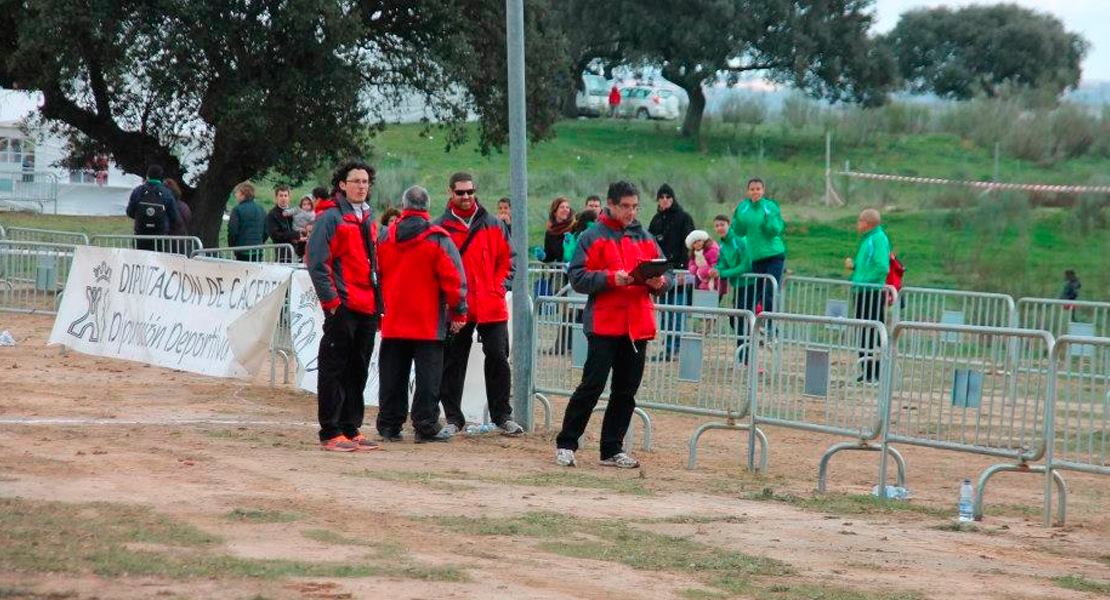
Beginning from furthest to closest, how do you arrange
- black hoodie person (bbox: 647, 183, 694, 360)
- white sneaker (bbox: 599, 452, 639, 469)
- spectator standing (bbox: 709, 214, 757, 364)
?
spectator standing (bbox: 709, 214, 757, 364)
black hoodie person (bbox: 647, 183, 694, 360)
white sneaker (bbox: 599, 452, 639, 469)

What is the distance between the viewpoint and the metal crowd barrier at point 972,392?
10547 mm

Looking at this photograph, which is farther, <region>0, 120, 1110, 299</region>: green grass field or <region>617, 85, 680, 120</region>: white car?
<region>617, 85, 680, 120</region>: white car

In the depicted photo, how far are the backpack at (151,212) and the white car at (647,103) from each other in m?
44.2

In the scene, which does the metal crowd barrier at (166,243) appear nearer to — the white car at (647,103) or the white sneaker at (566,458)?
the white sneaker at (566,458)

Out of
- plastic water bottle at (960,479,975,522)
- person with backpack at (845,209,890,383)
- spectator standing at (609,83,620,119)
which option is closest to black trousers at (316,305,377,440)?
plastic water bottle at (960,479,975,522)

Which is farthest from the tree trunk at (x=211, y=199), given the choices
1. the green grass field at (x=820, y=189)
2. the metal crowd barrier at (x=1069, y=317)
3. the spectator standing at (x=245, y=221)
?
the metal crowd barrier at (x=1069, y=317)

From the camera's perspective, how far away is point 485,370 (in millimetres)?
13258

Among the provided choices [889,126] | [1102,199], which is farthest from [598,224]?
[889,126]

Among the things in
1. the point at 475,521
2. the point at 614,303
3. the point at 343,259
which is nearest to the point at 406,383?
the point at 343,259

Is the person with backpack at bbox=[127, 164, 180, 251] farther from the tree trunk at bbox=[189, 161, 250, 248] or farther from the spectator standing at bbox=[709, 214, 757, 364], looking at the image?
the spectator standing at bbox=[709, 214, 757, 364]

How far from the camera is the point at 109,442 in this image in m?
11.7

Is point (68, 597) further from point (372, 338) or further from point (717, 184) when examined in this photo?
point (717, 184)

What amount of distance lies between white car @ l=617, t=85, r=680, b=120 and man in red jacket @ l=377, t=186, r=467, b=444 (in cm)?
5302

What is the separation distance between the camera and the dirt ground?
7.58 m
